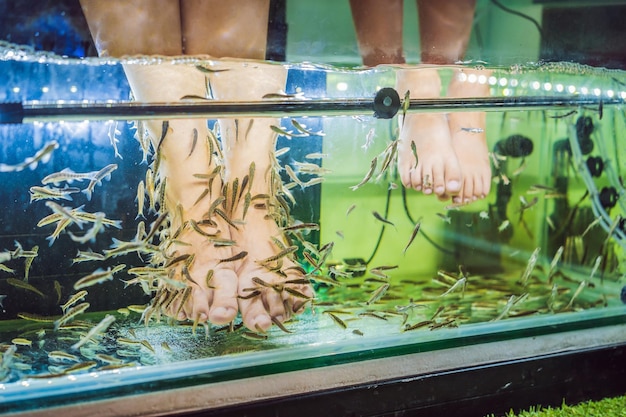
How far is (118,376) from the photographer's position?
1.74 m

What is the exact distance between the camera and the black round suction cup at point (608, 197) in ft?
11.3

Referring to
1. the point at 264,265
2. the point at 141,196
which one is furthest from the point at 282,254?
the point at 141,196

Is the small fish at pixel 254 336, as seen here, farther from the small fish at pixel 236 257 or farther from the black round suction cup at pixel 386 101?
the black round suction cup at pixel 386 101

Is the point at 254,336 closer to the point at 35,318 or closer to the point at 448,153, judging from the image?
the point at 35,318

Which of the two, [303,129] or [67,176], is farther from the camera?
[303,129]

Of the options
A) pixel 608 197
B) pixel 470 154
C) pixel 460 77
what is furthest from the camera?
pixel 608 197

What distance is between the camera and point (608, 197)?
3494 millimetres

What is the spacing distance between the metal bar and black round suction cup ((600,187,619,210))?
1.41 meters

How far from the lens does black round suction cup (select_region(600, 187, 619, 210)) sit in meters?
3.44

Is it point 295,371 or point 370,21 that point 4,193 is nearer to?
point 295,371

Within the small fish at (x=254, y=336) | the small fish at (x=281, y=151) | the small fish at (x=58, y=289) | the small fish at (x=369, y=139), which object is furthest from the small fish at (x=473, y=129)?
the small fish at (x=58, y=289)

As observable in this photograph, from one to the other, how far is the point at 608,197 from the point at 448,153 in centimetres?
152

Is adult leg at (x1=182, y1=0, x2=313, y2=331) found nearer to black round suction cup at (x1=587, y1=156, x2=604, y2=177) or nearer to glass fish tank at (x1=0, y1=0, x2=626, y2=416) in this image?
glass fish tank at (x1=0, y1=0, x2=626, y2=416)

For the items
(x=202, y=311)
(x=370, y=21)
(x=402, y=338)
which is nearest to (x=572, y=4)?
(x=370, y=21)
